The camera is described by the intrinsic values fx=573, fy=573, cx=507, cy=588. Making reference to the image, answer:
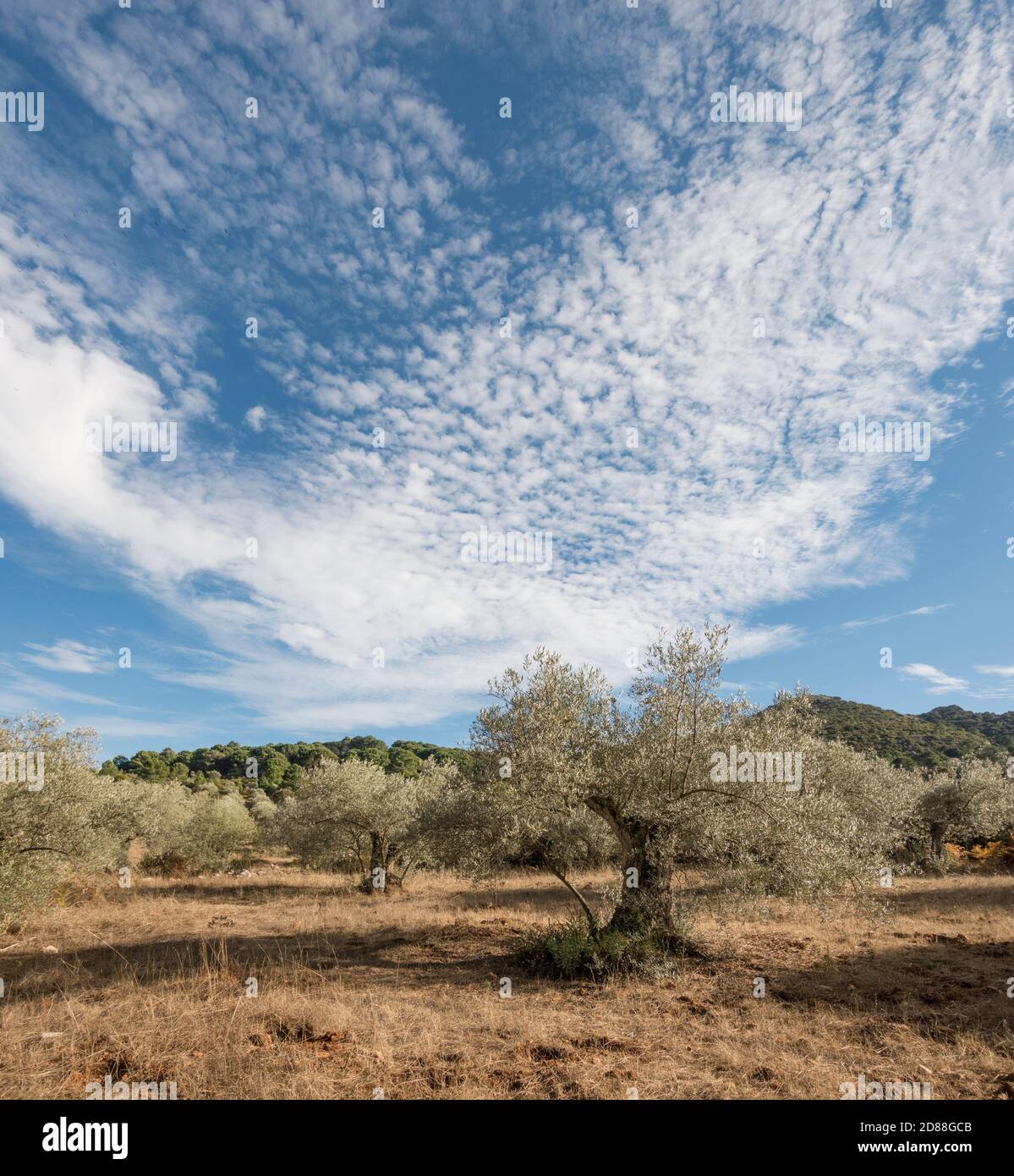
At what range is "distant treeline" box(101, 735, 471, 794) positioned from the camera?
92562 millimetres

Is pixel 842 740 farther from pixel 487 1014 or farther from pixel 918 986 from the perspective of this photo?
pixel 487 1014

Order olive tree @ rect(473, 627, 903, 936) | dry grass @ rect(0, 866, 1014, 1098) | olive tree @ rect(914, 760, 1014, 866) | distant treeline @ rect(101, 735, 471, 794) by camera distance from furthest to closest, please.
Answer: distant treeline @ rect(101, 735, 471, 794) → olive tree @ rect(914, 760, 1014, 866) → olive tree @ rect(473, 627, 903, 936) → dry grass @ rect(0, 866, 1014, 1098)

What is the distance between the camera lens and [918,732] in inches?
3319

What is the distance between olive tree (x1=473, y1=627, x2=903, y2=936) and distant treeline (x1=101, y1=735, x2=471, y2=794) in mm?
63971

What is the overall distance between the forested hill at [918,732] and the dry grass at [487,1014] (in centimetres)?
5562

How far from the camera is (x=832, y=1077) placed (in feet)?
27.5

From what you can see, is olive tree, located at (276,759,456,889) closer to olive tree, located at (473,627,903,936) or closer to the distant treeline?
olive tree, located at (473,627,903,936)

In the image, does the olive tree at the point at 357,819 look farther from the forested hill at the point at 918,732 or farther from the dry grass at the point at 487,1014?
the forested hill at the point at 918,732

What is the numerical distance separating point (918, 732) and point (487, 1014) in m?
95.8

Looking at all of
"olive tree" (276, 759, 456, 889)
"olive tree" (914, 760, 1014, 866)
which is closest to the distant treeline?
"olive tree" (276, 759, 456, 889)

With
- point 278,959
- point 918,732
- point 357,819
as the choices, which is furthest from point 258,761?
point 918,732
